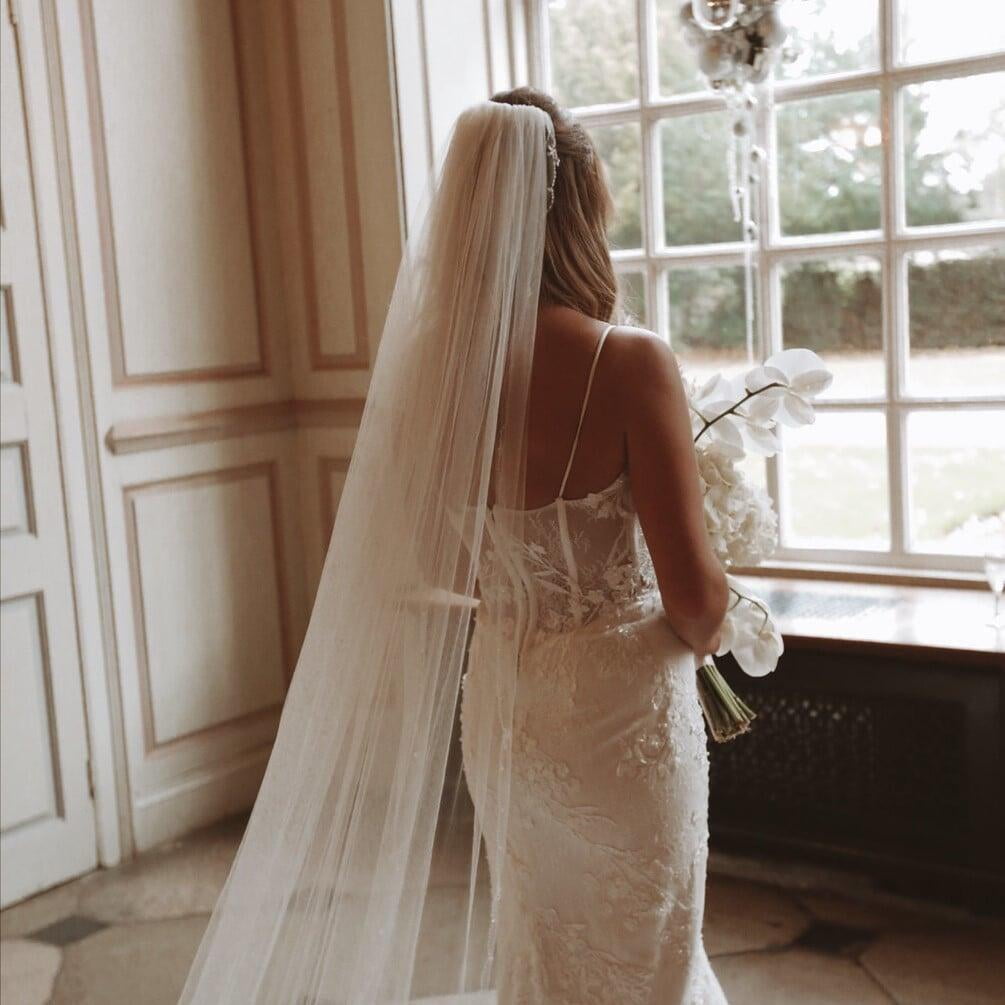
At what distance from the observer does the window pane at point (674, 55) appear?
339cm

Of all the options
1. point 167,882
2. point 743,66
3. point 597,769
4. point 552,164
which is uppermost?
point 743,66

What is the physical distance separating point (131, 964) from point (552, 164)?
2001 millimetres

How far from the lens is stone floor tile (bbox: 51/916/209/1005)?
270 cm

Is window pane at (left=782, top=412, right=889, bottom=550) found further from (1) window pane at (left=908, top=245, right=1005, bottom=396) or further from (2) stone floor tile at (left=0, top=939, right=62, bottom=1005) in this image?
(2) stone floor tile at (left=0, top=939, right=62, bottom=1005)

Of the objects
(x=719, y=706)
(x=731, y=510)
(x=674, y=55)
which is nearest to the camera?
(x=731, y=510)

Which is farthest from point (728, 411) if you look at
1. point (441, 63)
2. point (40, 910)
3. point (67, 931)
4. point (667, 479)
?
point (40, 910)

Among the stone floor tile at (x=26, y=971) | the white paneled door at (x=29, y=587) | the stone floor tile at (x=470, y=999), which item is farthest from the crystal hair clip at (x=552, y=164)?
the stone floor tile at (x=26, y=971)

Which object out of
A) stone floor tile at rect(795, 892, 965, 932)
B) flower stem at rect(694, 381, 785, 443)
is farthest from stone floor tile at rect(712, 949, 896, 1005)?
flower stem at rect(694, 381, 785, 443)

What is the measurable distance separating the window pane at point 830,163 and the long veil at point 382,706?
1688 millimetres

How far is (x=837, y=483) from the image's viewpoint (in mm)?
3312

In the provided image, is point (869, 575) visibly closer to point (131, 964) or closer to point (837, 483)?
point (837, 483)

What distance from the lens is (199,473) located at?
3.56m

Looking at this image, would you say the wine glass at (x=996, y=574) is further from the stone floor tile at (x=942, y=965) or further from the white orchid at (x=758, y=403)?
the white orchid at (x=758, y=403)

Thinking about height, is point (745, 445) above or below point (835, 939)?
above
